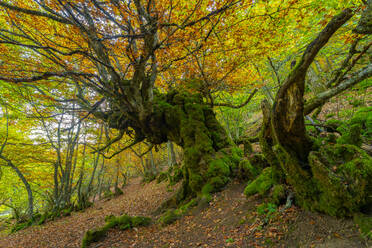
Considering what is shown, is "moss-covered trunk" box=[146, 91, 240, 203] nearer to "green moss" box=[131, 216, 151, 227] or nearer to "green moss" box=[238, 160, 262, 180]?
"green moss" box=[238, 160, 262, 180]

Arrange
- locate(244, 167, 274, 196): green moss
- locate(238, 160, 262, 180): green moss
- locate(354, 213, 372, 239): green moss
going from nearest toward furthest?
1. locate(354, 213, 372, 239): green moss
2. locate(244, 167, 274, 196): green moss
3. locate(238, 160, 262, 180): green moss

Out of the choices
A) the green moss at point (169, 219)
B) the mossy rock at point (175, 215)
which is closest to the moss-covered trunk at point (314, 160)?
the mossy rock at point (175, 215)

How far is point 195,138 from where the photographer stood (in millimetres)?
6922

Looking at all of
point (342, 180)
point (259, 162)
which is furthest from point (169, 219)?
point (342, 180)

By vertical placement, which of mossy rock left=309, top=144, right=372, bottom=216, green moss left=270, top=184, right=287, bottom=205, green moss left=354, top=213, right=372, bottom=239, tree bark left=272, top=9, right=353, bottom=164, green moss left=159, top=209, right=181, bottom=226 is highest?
tree bark left=272, top=9, right=353, bottom=164

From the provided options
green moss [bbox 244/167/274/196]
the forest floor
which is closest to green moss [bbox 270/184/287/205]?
the forest floor

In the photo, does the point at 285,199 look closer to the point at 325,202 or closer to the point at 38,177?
the point at 325,202

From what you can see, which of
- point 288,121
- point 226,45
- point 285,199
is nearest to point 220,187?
point 285,199

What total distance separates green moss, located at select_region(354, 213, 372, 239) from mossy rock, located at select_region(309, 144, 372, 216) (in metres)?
0.09

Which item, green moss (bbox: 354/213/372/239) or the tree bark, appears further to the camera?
the tree bark

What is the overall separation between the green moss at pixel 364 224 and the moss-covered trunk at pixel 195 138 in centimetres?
369

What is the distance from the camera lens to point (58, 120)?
38.0ft

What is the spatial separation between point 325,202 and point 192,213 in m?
3.73

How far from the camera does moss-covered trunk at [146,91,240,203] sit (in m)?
6.02
